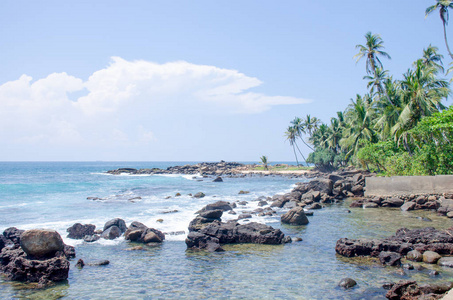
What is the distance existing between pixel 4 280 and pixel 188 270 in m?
5.66

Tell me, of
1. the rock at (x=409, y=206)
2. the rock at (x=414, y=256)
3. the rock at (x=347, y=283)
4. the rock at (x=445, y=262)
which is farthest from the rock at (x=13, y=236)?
the rock at (x=409, y=206)

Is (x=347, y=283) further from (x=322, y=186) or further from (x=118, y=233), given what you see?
(x=322, y=186)

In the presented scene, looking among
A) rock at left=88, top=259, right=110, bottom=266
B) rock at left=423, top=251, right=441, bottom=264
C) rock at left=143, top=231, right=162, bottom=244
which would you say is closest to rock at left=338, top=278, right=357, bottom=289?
rock at left=423, top=251, right=441, bottom=264

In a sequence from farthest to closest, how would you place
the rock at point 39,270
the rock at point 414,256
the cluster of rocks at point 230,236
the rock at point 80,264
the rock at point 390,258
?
the cluster of rocks at point 230,236 → the rock at point 80,264 → the rock at point 414,256 → the rock at point 390,258 → the rock at point 39,270

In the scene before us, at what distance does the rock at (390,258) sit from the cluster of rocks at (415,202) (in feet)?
33.7

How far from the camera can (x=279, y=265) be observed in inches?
449

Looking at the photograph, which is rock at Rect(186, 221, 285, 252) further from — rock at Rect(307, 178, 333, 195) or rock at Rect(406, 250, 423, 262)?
rock at Rect(307, 178, 333, 195)

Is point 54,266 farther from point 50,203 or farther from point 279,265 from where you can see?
point 50,203

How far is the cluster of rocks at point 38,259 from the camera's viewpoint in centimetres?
1015

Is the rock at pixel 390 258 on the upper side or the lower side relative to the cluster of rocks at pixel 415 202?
lower

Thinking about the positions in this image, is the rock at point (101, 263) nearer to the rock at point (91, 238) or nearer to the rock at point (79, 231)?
the rock at point (91, 238)

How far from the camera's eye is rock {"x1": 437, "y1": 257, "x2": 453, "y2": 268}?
1049 cm

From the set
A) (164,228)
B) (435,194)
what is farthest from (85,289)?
(435,194)

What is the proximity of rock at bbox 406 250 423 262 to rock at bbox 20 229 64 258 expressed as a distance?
12135 mm
